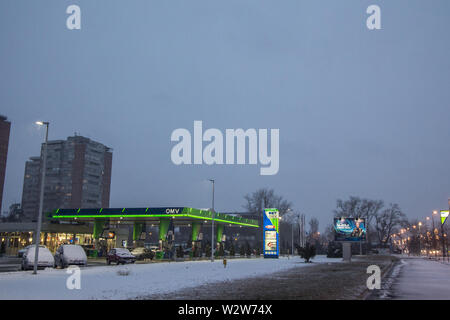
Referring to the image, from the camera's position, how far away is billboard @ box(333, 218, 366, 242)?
190 feet

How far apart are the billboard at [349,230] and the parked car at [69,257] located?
119ft

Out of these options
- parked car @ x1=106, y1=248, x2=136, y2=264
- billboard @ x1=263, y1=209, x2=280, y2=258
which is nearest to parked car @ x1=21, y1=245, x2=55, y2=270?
parked car @ x1=106, y1=248, x2=136, y2=264

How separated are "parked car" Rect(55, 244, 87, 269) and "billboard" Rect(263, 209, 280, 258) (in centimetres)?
2932

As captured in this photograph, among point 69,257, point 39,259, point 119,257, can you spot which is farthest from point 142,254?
point 39,259

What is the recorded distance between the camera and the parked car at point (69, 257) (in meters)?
30.9

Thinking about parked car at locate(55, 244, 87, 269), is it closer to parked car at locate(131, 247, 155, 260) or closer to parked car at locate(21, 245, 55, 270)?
parked car at locate(21, 245, 55, 270)

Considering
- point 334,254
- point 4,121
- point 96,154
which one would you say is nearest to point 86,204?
point 96,154

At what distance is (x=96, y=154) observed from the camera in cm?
17050

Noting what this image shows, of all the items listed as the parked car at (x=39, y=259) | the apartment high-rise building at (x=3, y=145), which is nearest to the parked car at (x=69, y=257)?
the parked car at (x=39, y=259)

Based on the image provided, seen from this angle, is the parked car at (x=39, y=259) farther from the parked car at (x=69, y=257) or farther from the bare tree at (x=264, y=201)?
the bare tree at (x=264, y=201)

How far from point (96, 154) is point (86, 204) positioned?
20.3m

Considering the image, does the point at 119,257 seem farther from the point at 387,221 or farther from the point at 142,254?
the point at 387,221
